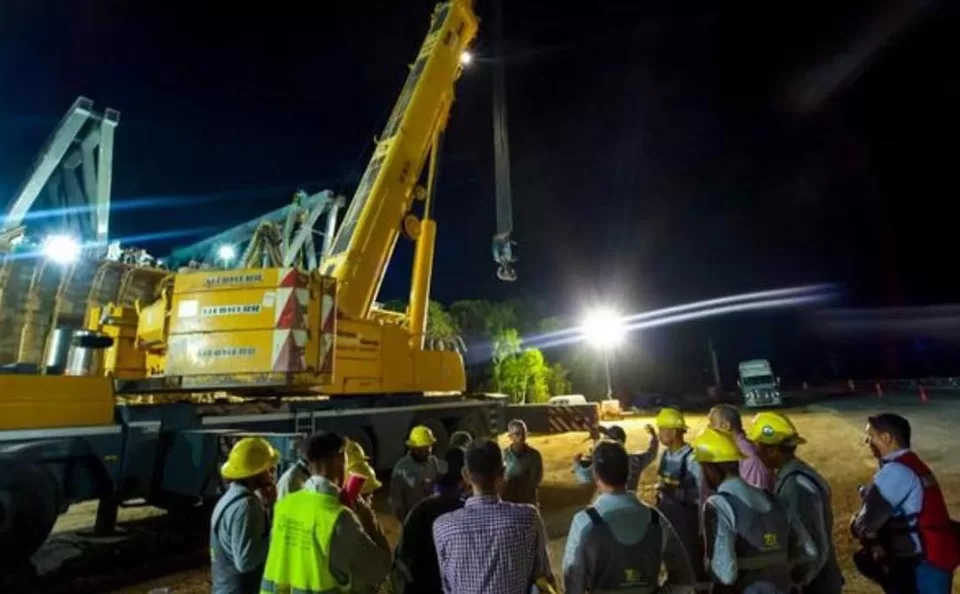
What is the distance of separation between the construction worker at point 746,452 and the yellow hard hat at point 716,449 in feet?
2.15

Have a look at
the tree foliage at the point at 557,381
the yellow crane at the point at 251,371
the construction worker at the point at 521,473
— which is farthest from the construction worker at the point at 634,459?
the tree foliage at the point at 557,381

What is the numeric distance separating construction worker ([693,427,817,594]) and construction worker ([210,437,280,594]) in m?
2.40

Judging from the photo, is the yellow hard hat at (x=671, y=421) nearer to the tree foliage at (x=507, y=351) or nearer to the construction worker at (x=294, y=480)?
the construction worker at (x=294, y=480)

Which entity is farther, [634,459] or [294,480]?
[634,459]

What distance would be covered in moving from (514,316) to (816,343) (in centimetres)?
3734

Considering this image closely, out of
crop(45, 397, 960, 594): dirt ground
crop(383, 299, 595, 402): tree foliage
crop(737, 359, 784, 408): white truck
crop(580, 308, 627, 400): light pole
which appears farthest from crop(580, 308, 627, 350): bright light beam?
crop(45, 397, 960, 594): dirt ground

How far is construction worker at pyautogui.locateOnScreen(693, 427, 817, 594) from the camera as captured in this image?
9.14 feet

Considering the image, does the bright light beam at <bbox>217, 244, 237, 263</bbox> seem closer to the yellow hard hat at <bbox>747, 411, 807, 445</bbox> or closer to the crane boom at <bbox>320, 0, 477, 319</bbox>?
the crane boom at <bbox>320, 0, 477, 319</bbox>

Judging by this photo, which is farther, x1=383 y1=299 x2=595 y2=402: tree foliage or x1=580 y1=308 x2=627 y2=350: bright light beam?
x1=580 y1=308 x2=627 y2=350: bright light beam

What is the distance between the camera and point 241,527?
3.10 meters

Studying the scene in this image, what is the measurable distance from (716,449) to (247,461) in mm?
2569

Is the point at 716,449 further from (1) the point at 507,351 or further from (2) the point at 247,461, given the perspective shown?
(1) the point at 507,351

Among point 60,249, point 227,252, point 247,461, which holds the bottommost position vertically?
point 247,461

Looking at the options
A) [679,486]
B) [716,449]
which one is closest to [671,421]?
[679,486]
